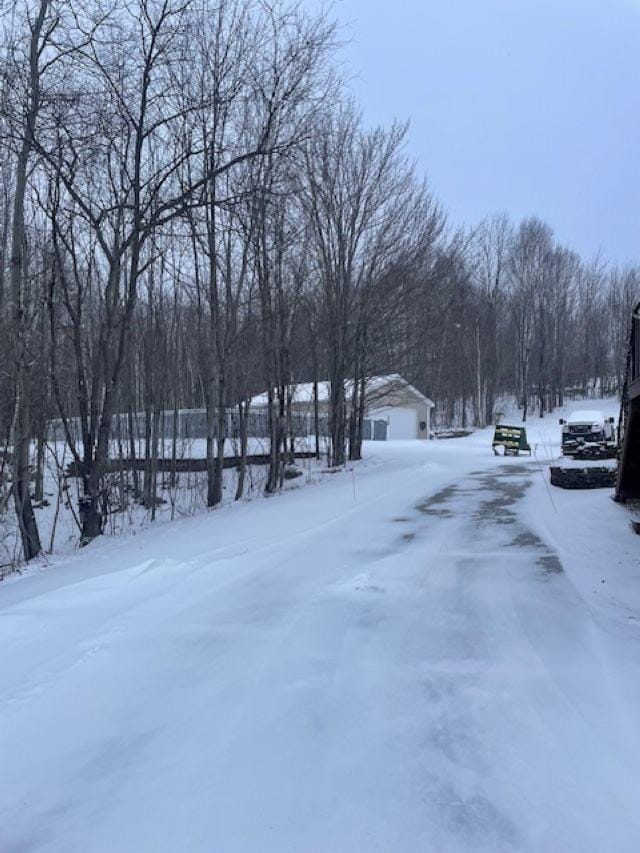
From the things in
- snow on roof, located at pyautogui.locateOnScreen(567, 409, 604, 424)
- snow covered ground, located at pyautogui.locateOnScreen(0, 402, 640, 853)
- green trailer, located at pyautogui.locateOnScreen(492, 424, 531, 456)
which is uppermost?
snow on roof, located at pyautogui.locateOnScreen(567, 409, 604, 424)

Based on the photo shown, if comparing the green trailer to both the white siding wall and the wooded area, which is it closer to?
the wooded area

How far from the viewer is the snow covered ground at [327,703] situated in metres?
2.63

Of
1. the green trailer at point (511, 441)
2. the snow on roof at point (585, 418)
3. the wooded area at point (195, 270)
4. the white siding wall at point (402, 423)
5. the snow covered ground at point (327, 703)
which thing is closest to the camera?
the snow covered ground at point (327, 703)

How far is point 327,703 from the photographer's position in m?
3.64

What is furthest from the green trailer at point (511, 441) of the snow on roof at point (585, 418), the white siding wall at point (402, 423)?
the white siding wall at point (402, 423)

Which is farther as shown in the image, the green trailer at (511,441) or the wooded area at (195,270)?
the green trailer at (511,441)

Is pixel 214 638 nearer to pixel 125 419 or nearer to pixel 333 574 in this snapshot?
pixel 333 574

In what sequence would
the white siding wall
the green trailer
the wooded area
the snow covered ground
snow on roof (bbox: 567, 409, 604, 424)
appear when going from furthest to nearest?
1. the white siding wall
2. the green trailer
3. snow on roof (bbox: 567, 409, 604, 424)
4. the wooded area
5. the snow covered ground

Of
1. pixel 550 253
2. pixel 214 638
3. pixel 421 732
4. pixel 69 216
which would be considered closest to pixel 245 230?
pixel 69 216

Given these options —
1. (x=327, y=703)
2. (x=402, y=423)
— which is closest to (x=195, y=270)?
(x=327, y=703)

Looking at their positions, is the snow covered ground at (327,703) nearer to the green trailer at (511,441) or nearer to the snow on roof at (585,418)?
the green trailer at (511,441)

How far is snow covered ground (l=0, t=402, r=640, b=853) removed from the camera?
2627 millimetres

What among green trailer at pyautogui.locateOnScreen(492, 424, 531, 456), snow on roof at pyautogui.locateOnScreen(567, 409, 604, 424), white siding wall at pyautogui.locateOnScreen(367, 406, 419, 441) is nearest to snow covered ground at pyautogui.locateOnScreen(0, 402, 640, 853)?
green trailer at pyautogui.locateOnScreen(492, 424, 531, 456)

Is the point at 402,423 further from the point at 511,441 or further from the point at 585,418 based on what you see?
the point at 585,418
